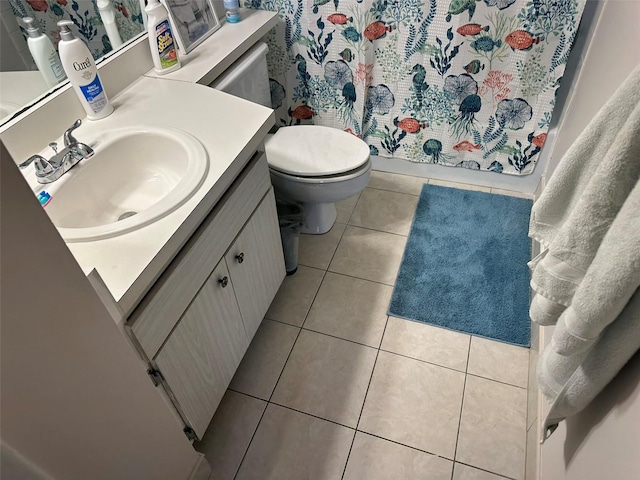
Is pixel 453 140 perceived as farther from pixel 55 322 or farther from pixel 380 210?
pixel 55 322

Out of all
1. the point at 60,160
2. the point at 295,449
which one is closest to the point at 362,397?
the point at 295,449

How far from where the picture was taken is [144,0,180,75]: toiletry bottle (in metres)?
1.43

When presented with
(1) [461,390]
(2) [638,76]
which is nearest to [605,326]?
(2) [638,76]

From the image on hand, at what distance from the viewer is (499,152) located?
210 cm

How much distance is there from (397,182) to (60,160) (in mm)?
1581

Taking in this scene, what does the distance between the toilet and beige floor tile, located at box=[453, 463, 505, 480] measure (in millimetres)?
990

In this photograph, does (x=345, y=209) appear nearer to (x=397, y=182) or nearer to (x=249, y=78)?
(x=397, y=182)

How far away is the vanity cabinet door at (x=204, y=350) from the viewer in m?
1.10

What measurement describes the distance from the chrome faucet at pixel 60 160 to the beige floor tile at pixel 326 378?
928 mm

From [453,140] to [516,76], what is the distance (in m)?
0.38

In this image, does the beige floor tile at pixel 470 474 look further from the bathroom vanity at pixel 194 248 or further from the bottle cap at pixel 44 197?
the bottle cap at pixel 44 197

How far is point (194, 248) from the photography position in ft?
3.57

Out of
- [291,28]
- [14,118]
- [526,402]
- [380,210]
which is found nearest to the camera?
[14,118]

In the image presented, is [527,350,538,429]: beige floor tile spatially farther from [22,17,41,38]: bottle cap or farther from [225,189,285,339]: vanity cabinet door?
[22,17,41,38]: bottle cap
